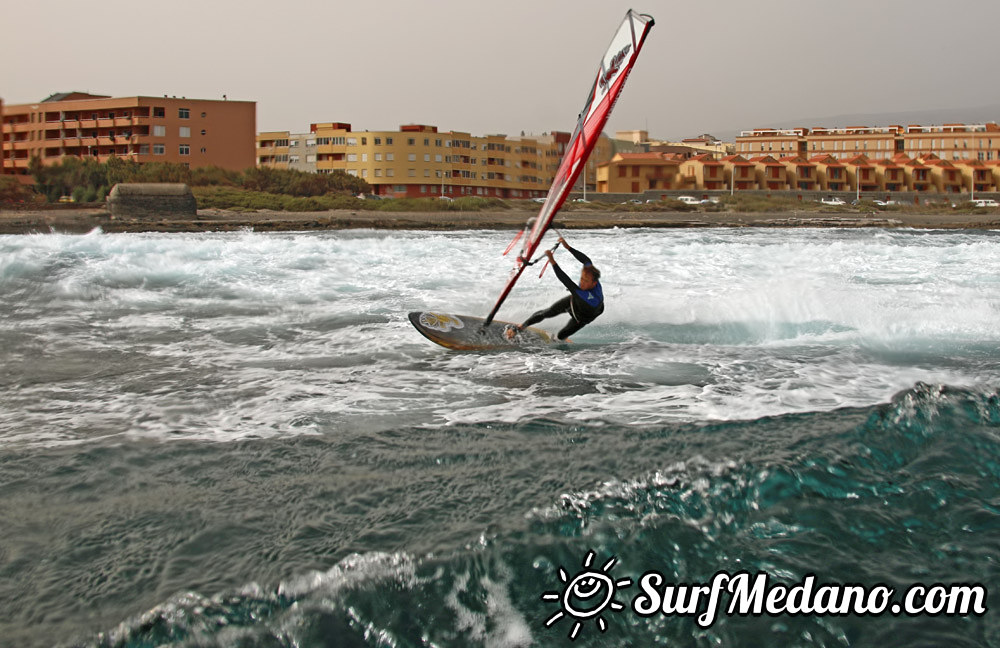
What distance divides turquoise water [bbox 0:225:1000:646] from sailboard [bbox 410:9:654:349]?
47 centimetres

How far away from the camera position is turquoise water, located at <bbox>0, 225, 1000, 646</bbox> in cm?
338

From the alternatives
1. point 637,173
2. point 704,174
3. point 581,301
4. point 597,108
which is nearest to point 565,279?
point 581,301

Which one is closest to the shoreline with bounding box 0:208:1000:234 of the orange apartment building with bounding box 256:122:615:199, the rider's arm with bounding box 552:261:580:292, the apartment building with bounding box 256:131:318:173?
the rider's arm with bounding box 552:261:580:292

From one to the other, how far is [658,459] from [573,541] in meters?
1.25

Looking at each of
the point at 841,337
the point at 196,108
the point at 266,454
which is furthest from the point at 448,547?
the point at 196,108

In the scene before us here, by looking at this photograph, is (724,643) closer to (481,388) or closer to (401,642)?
(401,642)

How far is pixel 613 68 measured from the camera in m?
7.91

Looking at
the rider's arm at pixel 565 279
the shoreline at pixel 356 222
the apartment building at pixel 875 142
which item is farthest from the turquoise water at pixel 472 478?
the apartment building at pixel 875 142

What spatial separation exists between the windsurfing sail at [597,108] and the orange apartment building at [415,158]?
227 feet

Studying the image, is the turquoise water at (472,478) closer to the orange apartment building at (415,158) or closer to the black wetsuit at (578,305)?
the black wetsuit at (578,305)

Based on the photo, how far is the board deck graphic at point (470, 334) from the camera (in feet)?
30.1

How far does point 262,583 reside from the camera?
11.5ft

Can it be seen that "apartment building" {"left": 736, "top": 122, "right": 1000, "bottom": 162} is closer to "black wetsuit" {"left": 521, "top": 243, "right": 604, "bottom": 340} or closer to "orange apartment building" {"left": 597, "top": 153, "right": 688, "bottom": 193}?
"orange apartment building" {"left": 597, "top": 153, "right": 688, "bottom": 193}

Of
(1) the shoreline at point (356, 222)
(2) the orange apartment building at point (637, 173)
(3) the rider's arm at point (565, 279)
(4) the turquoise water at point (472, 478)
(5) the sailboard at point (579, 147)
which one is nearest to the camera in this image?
(4) the turquoise water at point (472, 478)
